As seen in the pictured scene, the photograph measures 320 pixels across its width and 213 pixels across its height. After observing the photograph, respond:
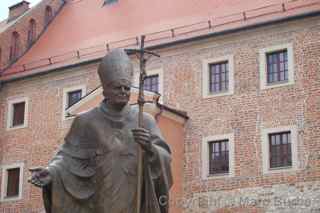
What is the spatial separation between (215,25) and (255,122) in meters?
3.93

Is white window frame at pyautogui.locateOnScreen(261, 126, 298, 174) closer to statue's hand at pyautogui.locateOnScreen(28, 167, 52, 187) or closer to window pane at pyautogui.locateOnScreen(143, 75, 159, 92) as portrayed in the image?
window pane at pyautogui.locateOnScreen(143, 75, 159, 92)

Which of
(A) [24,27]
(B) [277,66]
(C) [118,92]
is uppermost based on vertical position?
(A) [24,27]

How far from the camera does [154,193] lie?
211 inches

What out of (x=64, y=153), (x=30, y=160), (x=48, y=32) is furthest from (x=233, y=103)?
(x=64, y=153)

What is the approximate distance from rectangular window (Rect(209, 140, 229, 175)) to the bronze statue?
1717 cm

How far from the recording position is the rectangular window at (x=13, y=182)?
27.5 m

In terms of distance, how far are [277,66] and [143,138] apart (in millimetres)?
17956

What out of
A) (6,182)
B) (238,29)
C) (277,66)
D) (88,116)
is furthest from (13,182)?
(88,116)

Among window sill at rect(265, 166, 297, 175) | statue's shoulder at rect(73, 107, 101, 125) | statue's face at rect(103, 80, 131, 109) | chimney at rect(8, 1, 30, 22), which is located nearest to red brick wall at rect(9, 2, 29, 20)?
chimney at rect(8, 1, 30, 22)

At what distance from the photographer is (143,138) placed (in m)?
5.28

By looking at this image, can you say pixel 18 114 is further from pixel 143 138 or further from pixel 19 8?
pixel 143 138

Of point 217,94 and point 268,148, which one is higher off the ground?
point 217,94

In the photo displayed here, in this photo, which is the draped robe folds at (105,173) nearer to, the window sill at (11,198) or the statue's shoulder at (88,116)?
the statue's shoulder at (88,116)

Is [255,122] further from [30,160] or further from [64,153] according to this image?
[64,153]
